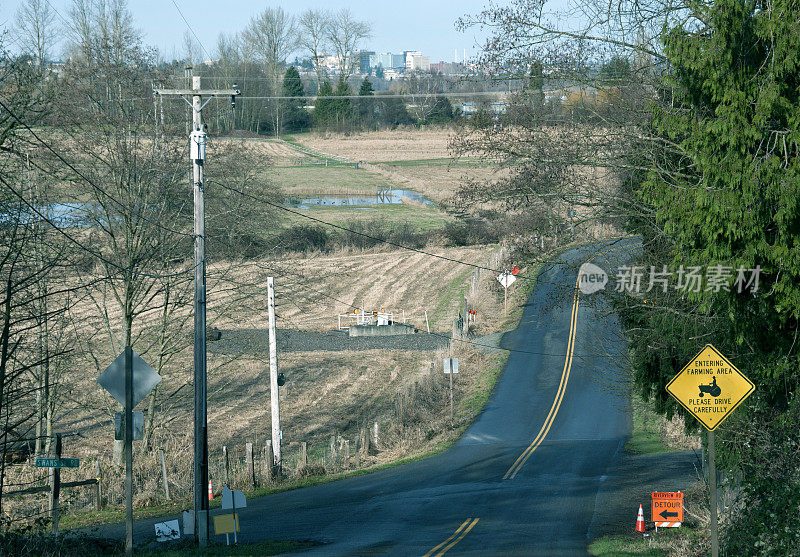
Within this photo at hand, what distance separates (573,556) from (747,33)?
938 cm

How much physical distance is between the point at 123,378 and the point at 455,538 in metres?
8.01

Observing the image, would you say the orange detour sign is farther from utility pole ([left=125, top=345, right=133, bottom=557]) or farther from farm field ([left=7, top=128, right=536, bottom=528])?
utility pole ([left=125, top=345, right=133, bottom=557])

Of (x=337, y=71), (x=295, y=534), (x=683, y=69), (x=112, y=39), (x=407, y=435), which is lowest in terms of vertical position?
(x=407, y=435)

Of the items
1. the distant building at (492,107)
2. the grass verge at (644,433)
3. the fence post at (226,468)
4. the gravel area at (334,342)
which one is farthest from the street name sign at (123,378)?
the gravel area at (334,342)

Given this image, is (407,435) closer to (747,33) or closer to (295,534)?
(295,534)

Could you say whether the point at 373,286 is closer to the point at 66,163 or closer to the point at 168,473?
the point at 168,473

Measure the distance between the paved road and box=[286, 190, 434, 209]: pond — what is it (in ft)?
134

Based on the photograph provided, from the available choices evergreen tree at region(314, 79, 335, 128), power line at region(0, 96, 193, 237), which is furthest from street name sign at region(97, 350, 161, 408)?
evergreen tree at region(314, 79, 335, 128)

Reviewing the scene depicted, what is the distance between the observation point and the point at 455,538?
54.3 ft

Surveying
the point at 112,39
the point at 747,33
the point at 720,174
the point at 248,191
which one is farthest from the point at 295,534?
the point at 248,191

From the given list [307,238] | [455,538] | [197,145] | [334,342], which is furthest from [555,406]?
[307,238]

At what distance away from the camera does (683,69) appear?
1230 cm

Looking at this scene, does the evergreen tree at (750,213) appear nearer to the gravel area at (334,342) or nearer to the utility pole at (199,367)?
the utility pole at (199,367)

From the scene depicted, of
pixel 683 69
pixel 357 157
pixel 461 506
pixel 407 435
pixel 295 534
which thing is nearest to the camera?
pixel 683 69
